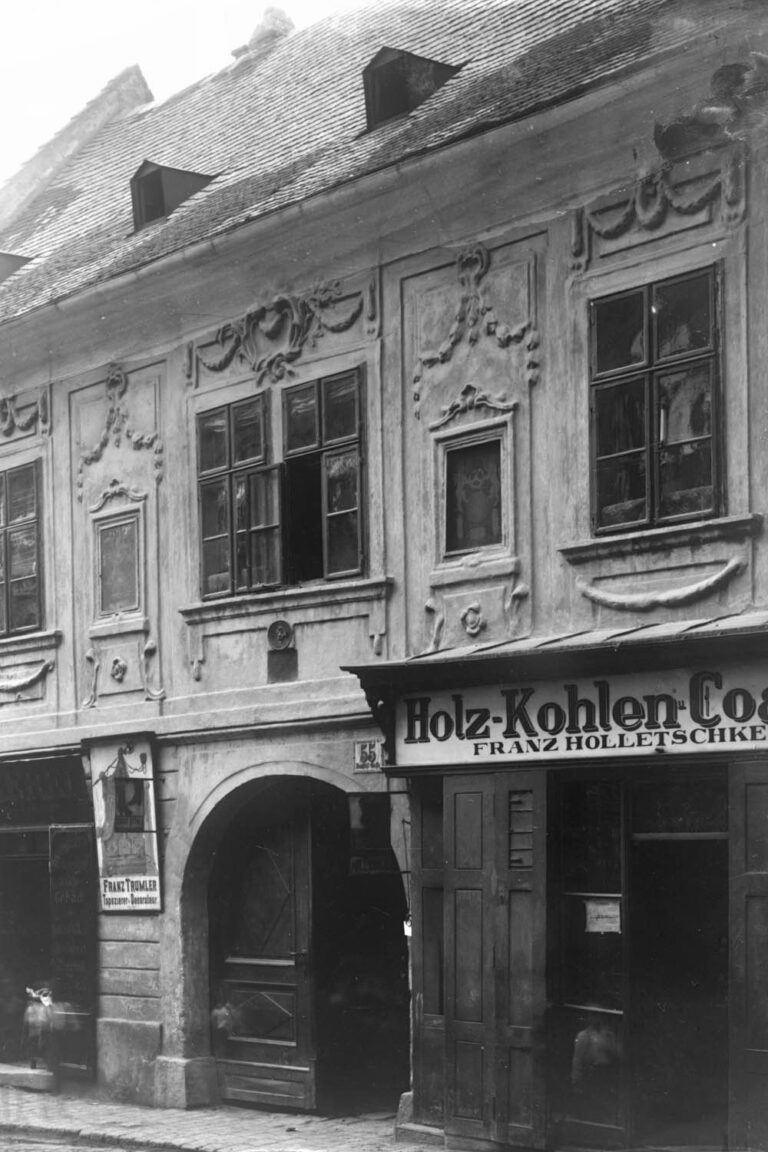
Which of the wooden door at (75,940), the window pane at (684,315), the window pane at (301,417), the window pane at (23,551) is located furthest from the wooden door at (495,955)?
the window pane at (23,551)

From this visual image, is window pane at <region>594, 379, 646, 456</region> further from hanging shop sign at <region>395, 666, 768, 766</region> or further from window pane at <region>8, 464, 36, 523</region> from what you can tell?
window pane at <region>8, 464, 36, 523</region>

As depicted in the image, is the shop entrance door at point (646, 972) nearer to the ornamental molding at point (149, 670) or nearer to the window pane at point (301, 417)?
the window pane at point (301, 417)

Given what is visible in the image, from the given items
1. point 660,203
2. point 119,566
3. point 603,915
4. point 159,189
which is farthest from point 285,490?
point 603,915

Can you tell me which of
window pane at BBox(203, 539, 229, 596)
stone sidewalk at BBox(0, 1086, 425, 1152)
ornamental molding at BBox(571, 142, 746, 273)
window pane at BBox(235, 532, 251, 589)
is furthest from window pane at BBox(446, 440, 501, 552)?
stone sidewalk at BBox(0, 1086, 425, 1152)

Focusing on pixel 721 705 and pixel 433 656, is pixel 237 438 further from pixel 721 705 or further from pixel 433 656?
pixel 721 705

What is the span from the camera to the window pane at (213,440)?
49.2ft

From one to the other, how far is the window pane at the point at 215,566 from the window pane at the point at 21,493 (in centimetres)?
270

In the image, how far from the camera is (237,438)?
586 inches

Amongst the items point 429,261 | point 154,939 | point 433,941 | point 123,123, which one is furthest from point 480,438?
point 123,123

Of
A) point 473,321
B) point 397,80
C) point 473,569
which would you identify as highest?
point 397,80

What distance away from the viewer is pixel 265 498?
47.5 feet

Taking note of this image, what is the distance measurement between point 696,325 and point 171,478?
218 inches

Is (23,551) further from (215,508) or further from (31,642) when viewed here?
(215,508)

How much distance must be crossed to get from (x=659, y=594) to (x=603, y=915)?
204cm
